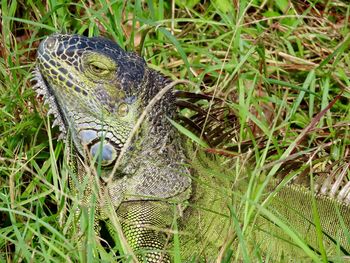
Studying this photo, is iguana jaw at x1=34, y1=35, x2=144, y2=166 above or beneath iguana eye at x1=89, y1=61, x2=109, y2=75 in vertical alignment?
beneath

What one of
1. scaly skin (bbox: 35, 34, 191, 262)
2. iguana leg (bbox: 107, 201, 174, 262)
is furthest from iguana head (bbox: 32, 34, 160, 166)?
iguana leg (bbox: 107, 201, 174, 262)

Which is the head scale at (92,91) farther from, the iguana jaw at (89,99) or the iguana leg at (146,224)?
the iguana leg at (146,224)

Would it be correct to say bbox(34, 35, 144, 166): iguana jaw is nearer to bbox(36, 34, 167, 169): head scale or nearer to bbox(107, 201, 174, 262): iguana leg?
bbox(36, 34, 167, 169): head scale

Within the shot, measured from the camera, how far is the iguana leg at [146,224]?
4293mm

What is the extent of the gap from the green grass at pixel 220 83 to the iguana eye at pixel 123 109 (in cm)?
42

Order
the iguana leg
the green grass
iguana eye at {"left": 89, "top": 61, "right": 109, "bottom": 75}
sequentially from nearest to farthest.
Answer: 1. the iguana leg
2. iguana eye at {"left": 89, "top": 61, "right": 109, "bottom": 75}
3. the green grass

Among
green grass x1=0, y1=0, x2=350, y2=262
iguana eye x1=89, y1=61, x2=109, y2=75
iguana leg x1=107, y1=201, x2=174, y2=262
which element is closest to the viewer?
iguana leg x1=107, y1=201, x2=174, y2=262

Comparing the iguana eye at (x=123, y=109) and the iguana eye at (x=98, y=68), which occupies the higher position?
the iguana eye at (x=98, y=68)

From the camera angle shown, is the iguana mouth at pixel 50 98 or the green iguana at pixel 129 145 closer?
the green iguana at pixel 129 145

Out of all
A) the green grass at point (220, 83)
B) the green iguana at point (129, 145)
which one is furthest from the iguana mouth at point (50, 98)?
the green grass at point (220, 83)

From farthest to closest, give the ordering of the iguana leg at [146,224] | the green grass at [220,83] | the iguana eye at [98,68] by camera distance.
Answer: the green grass at [220,83]
the iguana eye at [98,68]
the iguana leg at [146,224]

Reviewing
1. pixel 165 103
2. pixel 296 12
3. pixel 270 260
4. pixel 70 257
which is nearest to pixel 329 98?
pixel 296 12

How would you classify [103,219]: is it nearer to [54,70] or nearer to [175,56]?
[54,70]

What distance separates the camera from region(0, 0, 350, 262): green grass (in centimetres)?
452
